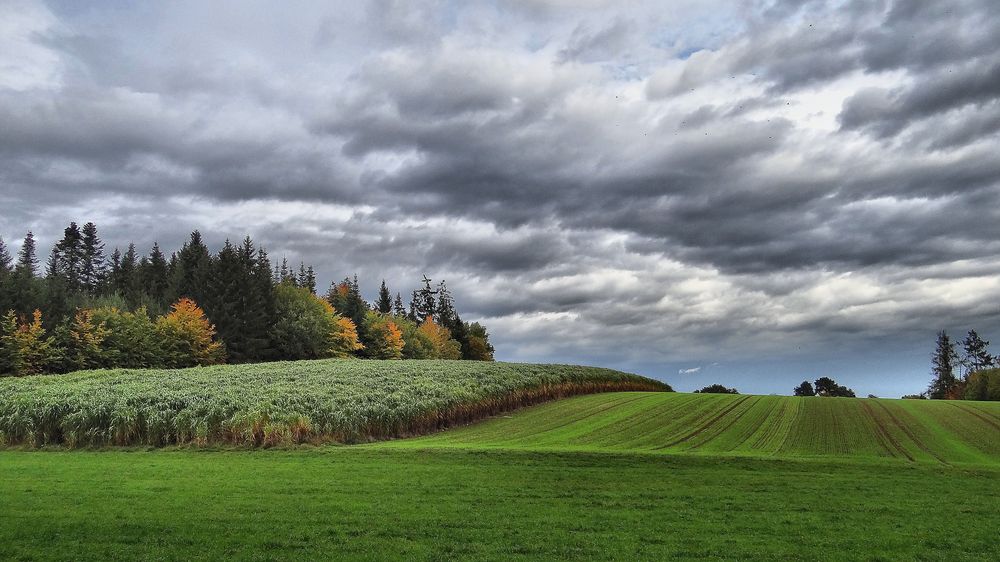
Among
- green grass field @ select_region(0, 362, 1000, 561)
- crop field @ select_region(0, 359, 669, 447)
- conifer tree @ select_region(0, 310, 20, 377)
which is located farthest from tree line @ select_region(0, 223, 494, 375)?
green grass field @ select_region(0, 362, 1000, 561)

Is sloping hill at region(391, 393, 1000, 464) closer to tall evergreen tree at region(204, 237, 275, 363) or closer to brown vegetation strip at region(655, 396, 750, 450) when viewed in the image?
brown vegetation strip at region(655, 396, 750, 450)

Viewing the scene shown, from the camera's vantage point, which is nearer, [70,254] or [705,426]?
[705,426]

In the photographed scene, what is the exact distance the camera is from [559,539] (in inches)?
451

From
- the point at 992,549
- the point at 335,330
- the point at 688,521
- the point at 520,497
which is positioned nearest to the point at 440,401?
the point at 520,497

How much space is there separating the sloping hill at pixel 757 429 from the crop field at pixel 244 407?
1815mm

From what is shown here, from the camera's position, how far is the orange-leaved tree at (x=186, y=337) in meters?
70.4

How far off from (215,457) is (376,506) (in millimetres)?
11412

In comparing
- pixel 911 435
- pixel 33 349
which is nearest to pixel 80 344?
pixel 33 349

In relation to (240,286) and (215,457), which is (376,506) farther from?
(240,286)

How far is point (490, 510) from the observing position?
13266 millimetres

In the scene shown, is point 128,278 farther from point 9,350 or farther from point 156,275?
point 9,350

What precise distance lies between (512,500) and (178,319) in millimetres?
67545

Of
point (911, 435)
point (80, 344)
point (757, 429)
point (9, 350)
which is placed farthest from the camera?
point (80, 344)

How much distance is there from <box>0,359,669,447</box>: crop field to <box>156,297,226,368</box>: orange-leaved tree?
30.8 m
